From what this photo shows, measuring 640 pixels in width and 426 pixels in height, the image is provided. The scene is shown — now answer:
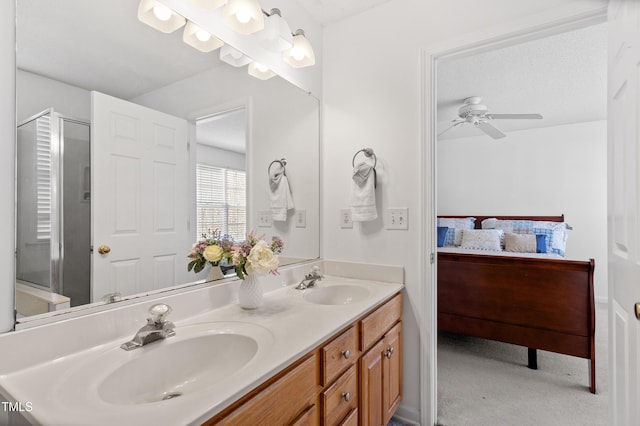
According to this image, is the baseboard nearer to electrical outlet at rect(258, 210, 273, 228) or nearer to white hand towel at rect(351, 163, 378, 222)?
white hand towel at rect(351, 163, 378, 222)

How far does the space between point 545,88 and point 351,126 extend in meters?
2.39

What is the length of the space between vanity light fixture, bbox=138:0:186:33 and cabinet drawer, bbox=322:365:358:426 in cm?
146

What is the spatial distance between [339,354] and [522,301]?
1924 millimetres

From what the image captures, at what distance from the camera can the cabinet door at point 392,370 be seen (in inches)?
60.1

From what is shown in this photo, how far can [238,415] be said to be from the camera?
28.6 inches

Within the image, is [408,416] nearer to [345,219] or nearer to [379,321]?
[379,321]

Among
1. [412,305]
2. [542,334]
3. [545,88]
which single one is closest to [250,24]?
[412,305]

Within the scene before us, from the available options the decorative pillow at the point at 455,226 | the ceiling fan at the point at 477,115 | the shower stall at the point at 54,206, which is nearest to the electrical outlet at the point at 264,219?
the shower stall at the point at 54,206

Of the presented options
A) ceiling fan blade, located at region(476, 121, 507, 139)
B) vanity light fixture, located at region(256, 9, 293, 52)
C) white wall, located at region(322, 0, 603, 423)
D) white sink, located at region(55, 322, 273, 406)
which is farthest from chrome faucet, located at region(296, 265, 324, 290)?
ceiling fan blade, located at region(476, 121, 507, 139)

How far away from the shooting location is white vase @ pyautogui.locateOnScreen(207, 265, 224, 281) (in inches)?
53.3

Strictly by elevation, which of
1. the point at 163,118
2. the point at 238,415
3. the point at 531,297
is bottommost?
the point at 531,297

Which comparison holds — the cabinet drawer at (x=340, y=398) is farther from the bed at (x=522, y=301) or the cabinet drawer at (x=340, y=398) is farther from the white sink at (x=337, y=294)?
the bed at (x=522, y=301)

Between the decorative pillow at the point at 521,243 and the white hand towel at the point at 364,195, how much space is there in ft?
8.56

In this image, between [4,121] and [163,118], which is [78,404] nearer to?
[4,121]
